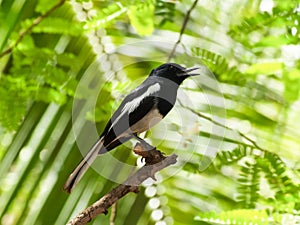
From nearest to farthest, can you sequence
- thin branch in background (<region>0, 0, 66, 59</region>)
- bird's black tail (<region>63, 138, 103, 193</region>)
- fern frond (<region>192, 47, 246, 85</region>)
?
bird's black tail (<region>63, 138, 103, 193</region>), fern frond (<region>192, 47, 246, 85</region>), thin branch in background (<region>0, 0, 66, 59</region>)

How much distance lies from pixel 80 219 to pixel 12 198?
295 mm

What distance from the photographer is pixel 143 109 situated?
820mm

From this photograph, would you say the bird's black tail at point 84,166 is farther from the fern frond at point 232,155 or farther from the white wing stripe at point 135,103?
the fern frond at point 232,155

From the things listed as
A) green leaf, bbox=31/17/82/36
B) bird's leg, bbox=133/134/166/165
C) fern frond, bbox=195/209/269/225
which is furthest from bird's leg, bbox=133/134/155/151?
green leaf, bbox=31/17/82/36

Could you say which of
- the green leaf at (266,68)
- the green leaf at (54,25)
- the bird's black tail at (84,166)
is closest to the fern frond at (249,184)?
the green leaf at (266,68)

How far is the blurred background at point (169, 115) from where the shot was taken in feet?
3.07

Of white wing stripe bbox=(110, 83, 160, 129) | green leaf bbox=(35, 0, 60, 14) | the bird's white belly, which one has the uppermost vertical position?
green leaf bbox=(35, 0, 60, 14)

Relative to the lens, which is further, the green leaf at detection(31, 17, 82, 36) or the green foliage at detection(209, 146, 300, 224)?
the green leaf at detection(31, 17, 82, 36)

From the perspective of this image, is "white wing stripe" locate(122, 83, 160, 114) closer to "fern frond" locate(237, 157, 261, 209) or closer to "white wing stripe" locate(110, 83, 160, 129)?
"white wing stripe" locate(110, 83, 160, 129)

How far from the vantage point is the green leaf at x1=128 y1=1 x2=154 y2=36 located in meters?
0.98

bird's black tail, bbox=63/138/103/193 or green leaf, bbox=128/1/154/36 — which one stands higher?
green leaf, bbox=128/1/154/36

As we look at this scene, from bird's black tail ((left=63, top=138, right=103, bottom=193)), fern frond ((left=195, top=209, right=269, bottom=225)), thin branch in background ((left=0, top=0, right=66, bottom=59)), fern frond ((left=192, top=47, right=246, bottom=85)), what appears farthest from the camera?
thin branch in background ((left=0, top=0, right=66, bottom=59))

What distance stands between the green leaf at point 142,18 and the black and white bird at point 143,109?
145 millimetres

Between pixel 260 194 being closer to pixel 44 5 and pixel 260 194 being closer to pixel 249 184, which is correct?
pixel 249 184
